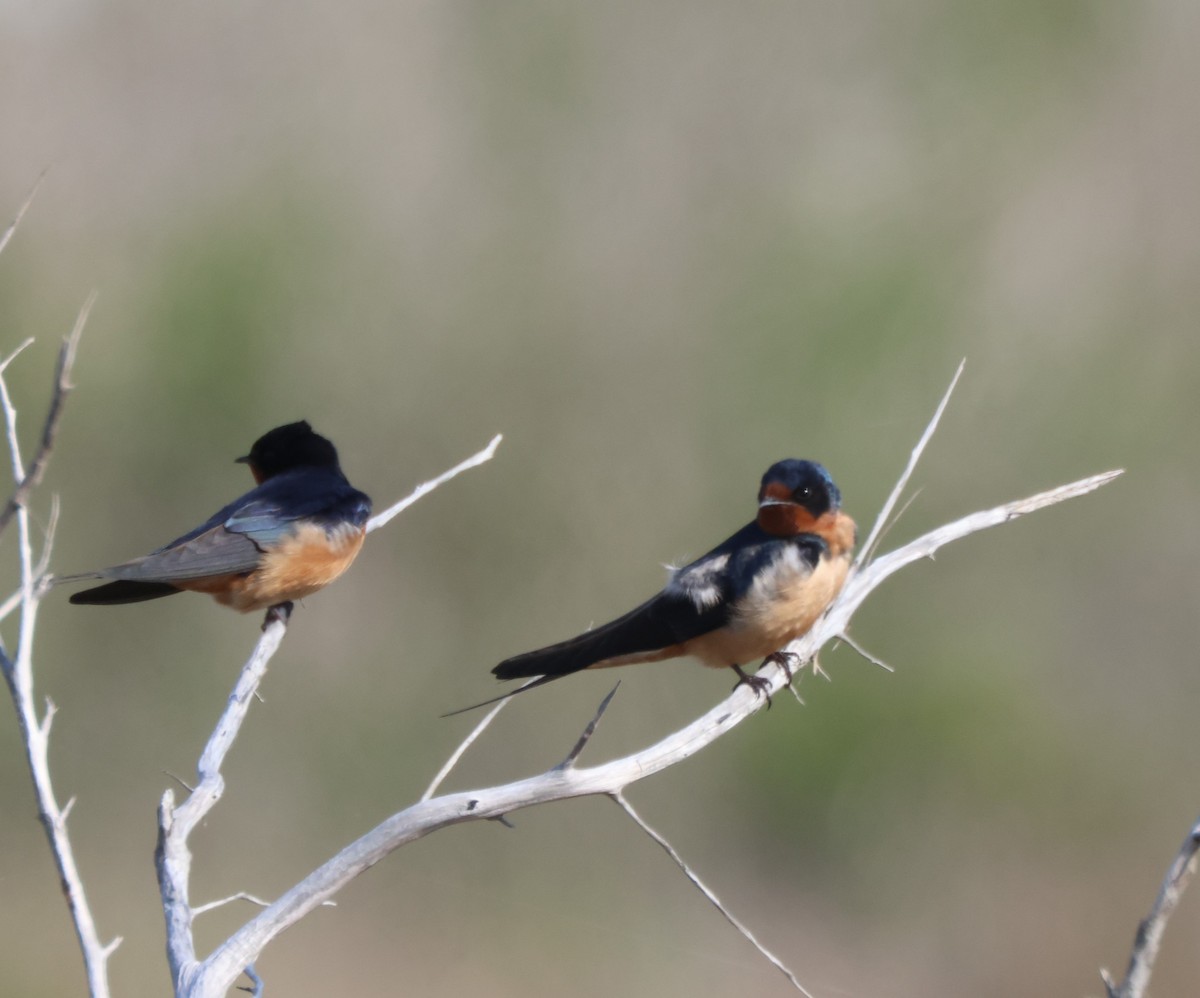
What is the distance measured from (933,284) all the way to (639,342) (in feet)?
5.86

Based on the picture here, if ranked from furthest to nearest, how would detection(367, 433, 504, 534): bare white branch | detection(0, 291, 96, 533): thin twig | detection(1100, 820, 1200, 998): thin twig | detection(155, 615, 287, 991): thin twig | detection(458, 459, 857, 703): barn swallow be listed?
detection(458, 459, 857, 703): barn swallow → detection(367, 433, 504, 534): bare white branch → detection(155, 615, 287, 991): thin twig → detection(1100, 820, 1200, 998): thin twig → detection(0, 291, 96, 533): thin twig

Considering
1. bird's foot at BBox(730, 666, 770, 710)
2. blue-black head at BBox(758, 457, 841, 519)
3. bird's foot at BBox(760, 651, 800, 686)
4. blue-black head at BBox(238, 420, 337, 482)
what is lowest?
bird's foot at BBox(760, 651, 800, 686)

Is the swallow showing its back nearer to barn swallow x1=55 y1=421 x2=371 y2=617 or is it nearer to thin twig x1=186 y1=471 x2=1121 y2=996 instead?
thin twig x1=186 y1=471 x2=1121 y2=996

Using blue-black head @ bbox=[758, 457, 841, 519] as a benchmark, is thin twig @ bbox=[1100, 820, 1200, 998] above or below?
below

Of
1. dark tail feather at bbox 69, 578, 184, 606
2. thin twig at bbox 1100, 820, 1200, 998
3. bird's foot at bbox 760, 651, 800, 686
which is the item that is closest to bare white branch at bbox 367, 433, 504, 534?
dark tail feather at bbox 69, 578, 184, 606

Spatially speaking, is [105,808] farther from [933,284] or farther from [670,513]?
[933,284]

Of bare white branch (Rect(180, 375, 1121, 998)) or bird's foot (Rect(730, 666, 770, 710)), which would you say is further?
bird's foot (Rect(730, 666, 770, 710))

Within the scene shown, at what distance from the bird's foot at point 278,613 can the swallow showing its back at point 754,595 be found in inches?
53.2

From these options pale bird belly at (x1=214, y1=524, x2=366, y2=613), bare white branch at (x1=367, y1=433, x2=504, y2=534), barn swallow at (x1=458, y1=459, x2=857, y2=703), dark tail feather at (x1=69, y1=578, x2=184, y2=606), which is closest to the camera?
bare white branch at (x1=367, y1=433, x2=504, y2=534)

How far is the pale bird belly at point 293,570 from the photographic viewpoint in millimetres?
4262

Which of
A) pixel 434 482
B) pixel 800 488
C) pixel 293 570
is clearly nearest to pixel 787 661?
pixel 800 488

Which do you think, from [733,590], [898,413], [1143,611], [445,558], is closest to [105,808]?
[445,558]

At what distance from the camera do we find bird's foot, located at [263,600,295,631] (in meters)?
4.31

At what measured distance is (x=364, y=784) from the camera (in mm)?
7328
